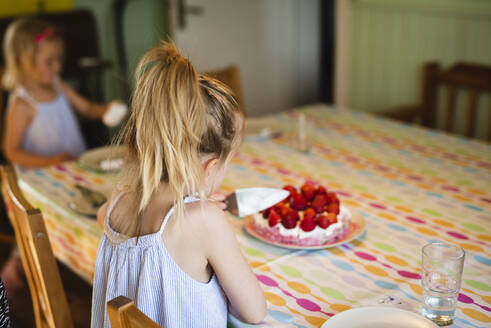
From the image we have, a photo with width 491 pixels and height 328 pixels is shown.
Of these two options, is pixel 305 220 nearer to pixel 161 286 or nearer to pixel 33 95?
pixel 161 286

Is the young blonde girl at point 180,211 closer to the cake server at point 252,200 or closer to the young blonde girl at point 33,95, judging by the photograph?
the cake server at point 252,200

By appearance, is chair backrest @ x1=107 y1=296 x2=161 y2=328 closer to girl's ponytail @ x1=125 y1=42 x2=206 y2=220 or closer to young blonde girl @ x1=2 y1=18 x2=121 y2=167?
girl's ponytail @ x1=125 y1=42 x2=206 y2=220

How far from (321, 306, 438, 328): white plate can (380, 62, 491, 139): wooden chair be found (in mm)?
1815

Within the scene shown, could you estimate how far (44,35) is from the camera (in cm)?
234

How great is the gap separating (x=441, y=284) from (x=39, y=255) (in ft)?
2.79

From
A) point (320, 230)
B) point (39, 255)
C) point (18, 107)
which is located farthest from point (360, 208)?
point (18, 107)

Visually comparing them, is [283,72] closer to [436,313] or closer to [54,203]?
[54,203]

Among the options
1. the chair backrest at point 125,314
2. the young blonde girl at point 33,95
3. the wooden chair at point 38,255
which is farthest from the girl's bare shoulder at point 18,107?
the chair backrest at point 125,314

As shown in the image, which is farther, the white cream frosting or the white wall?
the white wall

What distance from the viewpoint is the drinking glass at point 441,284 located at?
0.96 meters

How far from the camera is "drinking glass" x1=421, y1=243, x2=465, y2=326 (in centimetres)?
96

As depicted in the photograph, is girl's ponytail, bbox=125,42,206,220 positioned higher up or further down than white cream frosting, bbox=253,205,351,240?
higher up

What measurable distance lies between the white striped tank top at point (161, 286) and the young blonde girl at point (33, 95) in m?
1.34

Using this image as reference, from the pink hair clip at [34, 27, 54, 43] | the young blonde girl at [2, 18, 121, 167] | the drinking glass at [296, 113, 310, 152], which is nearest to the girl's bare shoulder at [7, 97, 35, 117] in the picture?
the young blonde girl at [2, 18, 121, 167]
